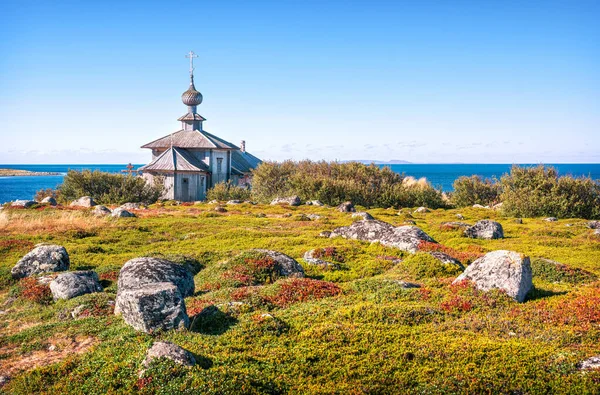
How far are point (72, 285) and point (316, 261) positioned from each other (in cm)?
977

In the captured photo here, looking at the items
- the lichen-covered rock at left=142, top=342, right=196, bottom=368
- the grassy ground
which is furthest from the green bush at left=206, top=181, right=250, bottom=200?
the lichen-covered rock at left=142, top=342, right=196, bottom=368

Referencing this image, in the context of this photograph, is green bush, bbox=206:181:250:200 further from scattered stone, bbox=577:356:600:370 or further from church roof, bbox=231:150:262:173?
scattered stone, bbox=577:356:600:370

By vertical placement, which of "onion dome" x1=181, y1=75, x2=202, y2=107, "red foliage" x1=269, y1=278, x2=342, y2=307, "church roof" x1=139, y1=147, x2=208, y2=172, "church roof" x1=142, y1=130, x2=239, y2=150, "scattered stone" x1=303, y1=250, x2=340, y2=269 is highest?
"onion dome" x1=181, y1=75, x2=202, y2=107

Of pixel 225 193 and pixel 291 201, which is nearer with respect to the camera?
pixel 291 201

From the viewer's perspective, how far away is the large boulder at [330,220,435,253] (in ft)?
78.8

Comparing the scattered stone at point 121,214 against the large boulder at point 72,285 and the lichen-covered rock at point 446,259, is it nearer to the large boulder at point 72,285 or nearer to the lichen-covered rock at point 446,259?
the large boulder at point 72,285

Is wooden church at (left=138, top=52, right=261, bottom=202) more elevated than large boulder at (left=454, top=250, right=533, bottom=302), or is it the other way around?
wooden church at (left=138, top=52, right=261, bottom=202)

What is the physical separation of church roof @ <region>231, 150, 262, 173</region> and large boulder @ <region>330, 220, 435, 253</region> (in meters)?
47.0

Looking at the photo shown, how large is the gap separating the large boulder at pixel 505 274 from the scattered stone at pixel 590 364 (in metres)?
4.13

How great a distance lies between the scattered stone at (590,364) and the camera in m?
9.91

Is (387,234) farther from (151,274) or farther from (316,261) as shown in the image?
(151,274)

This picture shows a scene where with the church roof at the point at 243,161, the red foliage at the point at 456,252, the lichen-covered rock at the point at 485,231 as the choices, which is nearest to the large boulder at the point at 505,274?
the red foliage at the point at 456,252

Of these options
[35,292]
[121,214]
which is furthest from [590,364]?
[121,214]

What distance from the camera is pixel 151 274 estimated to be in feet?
50.6
